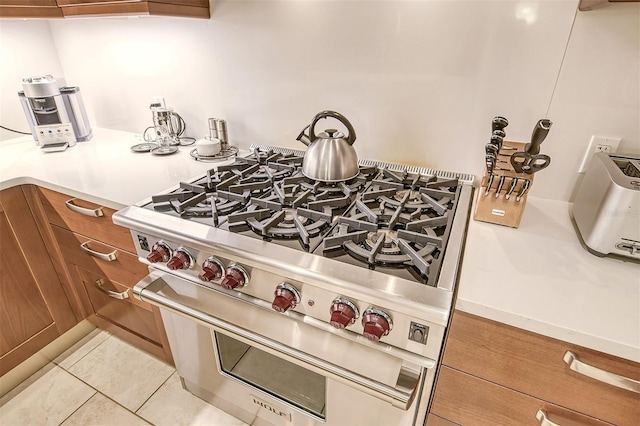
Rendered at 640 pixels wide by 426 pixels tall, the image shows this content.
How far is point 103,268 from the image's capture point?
135 cm

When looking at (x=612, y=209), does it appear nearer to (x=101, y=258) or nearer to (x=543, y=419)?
(x=543, y=419)

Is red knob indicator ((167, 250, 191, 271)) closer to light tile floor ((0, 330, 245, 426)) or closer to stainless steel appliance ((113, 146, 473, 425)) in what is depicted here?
stainless steel appliance ((113, 146, 473, 425))

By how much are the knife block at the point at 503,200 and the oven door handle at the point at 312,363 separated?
46 cm

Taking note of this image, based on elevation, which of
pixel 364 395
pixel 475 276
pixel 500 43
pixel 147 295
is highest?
pixel 500 43

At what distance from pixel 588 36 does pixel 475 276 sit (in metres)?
0.75

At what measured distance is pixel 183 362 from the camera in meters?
1.23

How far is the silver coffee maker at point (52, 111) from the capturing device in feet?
4.86

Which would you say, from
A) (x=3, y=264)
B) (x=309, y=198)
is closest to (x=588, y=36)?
(x=309, y=198)

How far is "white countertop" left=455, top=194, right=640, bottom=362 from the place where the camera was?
620mm

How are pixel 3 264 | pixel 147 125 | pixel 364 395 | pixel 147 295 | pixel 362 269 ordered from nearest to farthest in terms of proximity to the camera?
1. pixel 362 269
2. pixel 364 395
3. pixel 147 295
4. pixel 3 264
5. pixel 147 125

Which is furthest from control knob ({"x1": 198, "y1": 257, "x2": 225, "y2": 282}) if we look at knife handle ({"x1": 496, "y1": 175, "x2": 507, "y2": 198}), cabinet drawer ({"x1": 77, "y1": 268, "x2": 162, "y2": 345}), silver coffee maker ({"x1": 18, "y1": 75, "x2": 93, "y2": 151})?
silver coffee maker ({"x1": 18, "y1": 75, "x2": 93, "y2": 151})

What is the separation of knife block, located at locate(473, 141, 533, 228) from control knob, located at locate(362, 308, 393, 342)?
467 mm

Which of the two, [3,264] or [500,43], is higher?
[500,43]

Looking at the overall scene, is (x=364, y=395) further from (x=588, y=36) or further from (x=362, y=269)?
(x=588, y=36)
